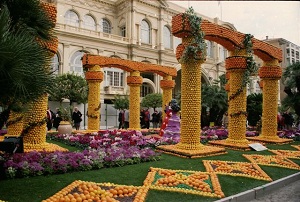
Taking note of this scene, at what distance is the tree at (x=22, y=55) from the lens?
3.94 metres

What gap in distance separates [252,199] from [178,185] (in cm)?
153

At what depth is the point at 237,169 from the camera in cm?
707

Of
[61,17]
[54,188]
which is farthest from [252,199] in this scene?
[61,17]

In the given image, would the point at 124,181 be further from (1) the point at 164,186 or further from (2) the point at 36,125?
(2) the point at 36,125

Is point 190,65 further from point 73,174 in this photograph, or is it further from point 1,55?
point 1,55

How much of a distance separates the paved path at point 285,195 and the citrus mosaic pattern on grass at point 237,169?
Result: 409mm

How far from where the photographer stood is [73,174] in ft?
20.7

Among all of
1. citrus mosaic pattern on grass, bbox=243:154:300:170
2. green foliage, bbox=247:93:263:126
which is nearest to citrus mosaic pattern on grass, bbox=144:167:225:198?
citrus mosaic pattern on grass, bbox=243:154:300:170

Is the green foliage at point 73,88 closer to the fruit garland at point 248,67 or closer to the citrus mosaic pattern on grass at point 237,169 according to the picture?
the fruit garland at point 248,67

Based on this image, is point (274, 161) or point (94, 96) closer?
point (274, 161)

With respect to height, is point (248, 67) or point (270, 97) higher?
point (248, 67)

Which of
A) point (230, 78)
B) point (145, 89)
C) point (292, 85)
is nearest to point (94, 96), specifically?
point (230, 78)

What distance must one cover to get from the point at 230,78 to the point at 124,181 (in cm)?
752

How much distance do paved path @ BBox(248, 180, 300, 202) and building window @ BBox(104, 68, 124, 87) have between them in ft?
110
